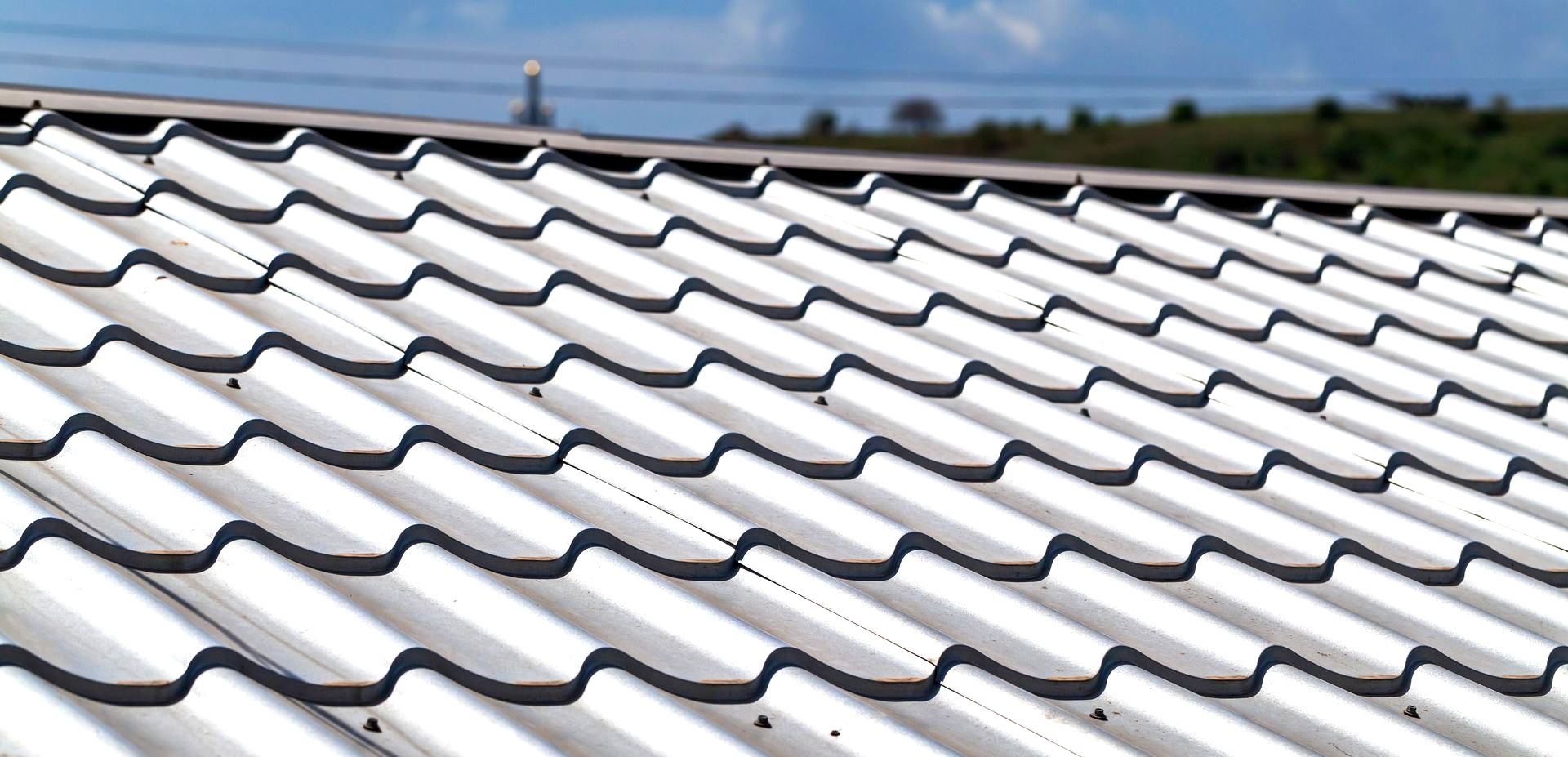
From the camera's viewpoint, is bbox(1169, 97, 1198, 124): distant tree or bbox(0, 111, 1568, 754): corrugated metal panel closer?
bbox(0, 111, 1568, 754): corrugated metal panel

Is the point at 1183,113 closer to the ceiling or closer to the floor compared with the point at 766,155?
closer to the ceiling

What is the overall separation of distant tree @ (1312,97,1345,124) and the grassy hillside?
0.20 meters

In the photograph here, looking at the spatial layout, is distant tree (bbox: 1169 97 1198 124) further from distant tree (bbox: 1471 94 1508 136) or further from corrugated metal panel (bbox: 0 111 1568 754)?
corrugated metal panel (bbox: 0 111 1568 754)

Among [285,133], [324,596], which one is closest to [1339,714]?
[324,596]

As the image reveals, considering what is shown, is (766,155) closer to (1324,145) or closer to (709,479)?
(709,479)

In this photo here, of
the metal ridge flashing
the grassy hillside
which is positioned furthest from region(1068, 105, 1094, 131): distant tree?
the metal ridge flashing

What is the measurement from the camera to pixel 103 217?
3.93 metres

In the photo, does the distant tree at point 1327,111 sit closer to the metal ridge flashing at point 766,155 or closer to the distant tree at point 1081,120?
the distant tree at point 1081,120

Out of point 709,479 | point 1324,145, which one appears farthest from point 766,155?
point 1324,145

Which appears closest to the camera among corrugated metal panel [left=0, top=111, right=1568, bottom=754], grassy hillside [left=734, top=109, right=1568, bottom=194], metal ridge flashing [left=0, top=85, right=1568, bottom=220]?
corrugated metal panel [left=0, top=111, right=1568, bottom=754]

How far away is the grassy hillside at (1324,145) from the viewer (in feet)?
203

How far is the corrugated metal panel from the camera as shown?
2.38 meters

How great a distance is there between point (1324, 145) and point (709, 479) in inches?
2792

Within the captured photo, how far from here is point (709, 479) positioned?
126 inches
